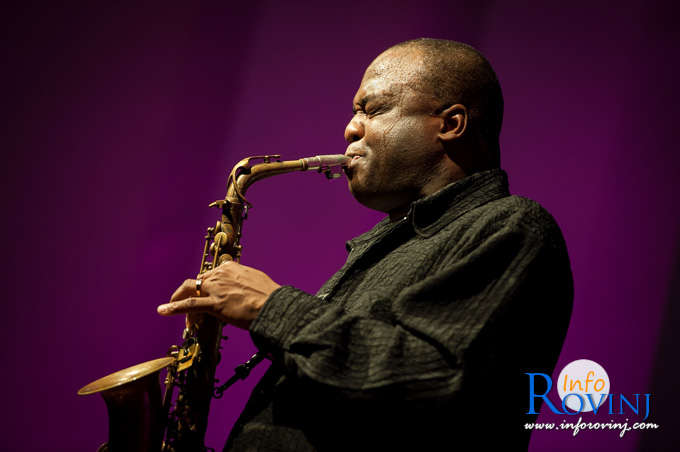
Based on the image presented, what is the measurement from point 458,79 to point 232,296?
1029mm

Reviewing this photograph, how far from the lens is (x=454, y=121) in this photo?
1.84 metres

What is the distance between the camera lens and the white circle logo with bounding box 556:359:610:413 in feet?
8.30

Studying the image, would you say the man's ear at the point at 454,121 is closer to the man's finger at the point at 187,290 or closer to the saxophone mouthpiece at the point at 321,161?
the saxophone mouthpiece at the point at 321,161

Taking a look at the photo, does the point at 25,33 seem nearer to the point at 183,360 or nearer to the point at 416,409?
the point at 183,360

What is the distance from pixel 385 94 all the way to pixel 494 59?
139cm

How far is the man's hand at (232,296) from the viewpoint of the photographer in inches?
56.1

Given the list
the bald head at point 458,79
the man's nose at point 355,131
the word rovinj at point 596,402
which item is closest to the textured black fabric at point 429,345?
the bald head at point 458,79

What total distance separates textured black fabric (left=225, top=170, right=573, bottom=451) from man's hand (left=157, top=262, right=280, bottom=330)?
0.17 feet

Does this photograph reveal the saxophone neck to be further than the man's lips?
Yes

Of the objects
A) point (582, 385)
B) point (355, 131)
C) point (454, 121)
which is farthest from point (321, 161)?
point (582, 385)

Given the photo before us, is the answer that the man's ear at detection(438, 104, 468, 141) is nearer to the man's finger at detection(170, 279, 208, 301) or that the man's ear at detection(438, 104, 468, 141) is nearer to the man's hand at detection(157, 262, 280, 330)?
the man's hand at detection(157, 262, 280, 330)

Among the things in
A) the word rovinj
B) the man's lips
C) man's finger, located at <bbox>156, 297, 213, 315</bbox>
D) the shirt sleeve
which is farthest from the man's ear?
the word rovinj

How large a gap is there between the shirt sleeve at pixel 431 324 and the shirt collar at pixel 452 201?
0.26 meters

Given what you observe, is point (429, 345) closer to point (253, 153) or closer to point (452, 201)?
point (452, 201)
